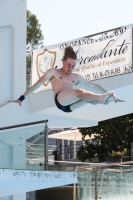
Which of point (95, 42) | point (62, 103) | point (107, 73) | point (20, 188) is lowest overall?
point (20, 188)

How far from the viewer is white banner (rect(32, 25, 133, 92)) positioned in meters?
12.6

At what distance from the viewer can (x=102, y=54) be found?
42.7 ft

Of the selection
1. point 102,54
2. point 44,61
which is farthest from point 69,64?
point 44,61

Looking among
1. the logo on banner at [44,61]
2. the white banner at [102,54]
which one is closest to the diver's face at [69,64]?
the white banner at [102,54]

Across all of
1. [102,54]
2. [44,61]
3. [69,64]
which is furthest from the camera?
[44,61]

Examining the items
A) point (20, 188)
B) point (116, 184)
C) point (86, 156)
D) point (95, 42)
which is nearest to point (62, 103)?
point (20, 188)

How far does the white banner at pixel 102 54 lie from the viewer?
12602mm

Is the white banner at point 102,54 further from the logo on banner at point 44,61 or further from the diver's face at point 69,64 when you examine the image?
the diver's face at point 69,64

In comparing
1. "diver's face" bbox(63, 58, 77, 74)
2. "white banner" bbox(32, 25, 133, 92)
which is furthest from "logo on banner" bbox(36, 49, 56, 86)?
"diver's face" bbox(63, 58, 77, 74)

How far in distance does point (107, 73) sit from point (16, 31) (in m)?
2.87

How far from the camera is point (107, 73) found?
12727mm

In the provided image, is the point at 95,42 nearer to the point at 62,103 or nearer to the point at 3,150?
the point at 3,150

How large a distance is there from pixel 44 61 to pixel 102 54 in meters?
1.73

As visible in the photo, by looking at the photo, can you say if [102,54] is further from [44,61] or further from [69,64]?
[69,64]
